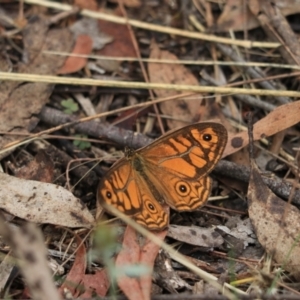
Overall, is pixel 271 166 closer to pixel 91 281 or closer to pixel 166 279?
pixel 166 279

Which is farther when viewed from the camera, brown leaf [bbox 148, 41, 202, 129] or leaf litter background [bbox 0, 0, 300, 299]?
brown leaf [bbox 148, 41, 202, 129]

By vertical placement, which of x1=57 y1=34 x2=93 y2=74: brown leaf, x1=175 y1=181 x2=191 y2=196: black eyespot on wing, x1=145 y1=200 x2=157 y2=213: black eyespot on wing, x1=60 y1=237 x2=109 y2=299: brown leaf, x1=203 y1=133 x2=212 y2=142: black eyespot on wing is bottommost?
x1=60 y1=237 x2=109 y2=299: brown leaf

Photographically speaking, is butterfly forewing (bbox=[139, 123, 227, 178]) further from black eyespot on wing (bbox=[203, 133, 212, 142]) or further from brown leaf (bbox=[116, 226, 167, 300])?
brown leaf (bbox=[116, 226, 167, 300])

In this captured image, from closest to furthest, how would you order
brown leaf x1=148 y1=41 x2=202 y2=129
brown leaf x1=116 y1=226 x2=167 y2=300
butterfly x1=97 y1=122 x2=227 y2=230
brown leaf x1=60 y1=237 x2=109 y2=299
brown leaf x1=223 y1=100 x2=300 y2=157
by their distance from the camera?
brown leaf x1=116 y1=226 x2=167 y2=300
brown leaf x1=60 y1=237 x2=109 y2=299
butterfly x1=97 y1=122 x2=227 y2=230
brown leaf x1=223 y1=100 x2=300 y2=157
brown leaf x1=148 y1=41 x2=202 y2=129

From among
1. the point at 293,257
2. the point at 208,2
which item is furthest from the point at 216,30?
the point at 293,257

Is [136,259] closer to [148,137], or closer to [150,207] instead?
[150,207]

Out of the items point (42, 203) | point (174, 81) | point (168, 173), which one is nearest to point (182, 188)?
point (168, 173)

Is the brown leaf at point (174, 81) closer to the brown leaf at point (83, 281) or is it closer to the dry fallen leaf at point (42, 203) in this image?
the dry fallen leaf at point (42, 203)

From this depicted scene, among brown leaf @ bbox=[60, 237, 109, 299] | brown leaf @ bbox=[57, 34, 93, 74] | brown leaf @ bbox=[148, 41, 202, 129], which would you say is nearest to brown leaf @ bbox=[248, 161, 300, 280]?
brown leaf @ bbox=[148, 41, 202, 129]
